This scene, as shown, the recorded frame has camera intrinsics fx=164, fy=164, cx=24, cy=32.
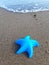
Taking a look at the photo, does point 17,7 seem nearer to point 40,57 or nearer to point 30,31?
point 30,31

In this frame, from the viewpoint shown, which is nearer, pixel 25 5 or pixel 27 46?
pixel 27 46

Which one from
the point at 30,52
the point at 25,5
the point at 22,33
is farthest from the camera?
the point at 25,5

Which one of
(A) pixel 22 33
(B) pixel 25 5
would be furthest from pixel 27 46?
(B) pixel 25 5

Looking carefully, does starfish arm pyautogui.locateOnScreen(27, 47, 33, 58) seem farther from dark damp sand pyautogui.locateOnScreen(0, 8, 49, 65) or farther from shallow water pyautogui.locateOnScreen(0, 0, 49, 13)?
shallow water pyautogui.locateOnScreen(0, 0, 49, 13)

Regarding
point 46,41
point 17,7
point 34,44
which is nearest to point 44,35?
point 46,41

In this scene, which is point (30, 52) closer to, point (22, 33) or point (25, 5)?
point (22, 33)

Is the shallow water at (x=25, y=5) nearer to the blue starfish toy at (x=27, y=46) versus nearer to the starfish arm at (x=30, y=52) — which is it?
the blue starfish toy at (x=27, y=46)
